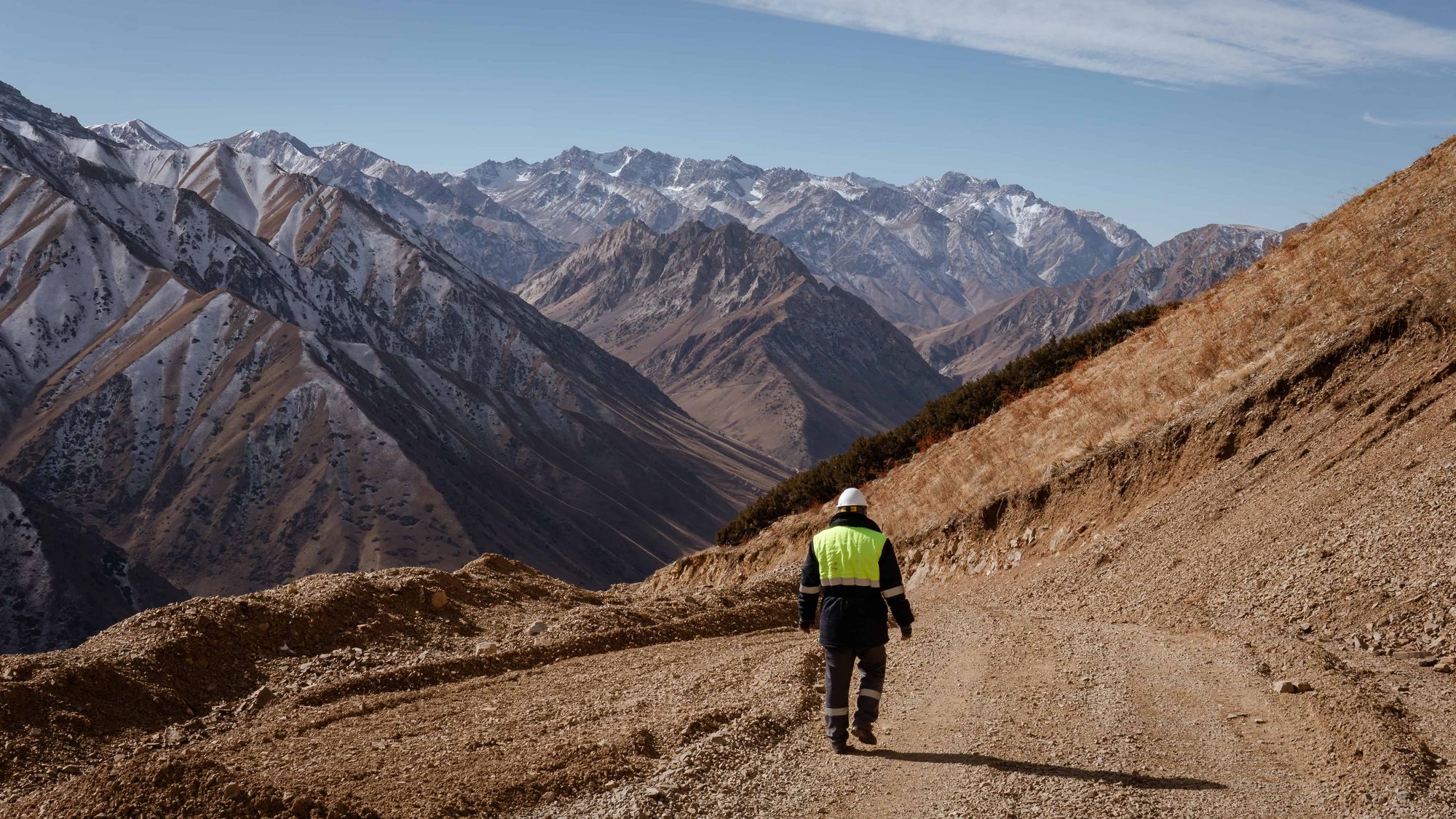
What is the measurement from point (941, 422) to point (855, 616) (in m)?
20.4

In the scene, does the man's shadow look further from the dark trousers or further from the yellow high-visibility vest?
the yellow high-visibility vest

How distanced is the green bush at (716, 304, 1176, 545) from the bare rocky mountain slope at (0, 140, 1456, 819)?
6.31 meters

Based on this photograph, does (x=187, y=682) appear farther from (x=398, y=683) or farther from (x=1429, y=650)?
(x=1429, y=650)

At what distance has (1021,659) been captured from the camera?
11414 mm

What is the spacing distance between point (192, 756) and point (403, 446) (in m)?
141

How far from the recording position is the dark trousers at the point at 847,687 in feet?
28.9

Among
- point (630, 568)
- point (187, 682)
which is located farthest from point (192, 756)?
point (630, 568)

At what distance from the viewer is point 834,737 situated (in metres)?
8.71

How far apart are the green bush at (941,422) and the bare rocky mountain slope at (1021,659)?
6314 millimetres

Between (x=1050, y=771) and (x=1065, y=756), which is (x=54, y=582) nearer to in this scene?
(x=1065, y=756)

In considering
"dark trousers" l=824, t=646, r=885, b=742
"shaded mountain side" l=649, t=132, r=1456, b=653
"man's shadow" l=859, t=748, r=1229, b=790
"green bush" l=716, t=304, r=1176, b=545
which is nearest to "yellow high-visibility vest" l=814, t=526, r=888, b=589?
"dark trousers" l=824, t=646, r=885, b=742

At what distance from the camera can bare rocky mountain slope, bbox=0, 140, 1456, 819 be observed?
299 inches

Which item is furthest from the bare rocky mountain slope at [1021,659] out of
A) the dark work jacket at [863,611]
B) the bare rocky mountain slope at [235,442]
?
the bare rocky mountain slope at [235,442]

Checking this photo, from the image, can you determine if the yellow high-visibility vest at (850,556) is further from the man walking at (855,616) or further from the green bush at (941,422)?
the green bush at (941,422)
